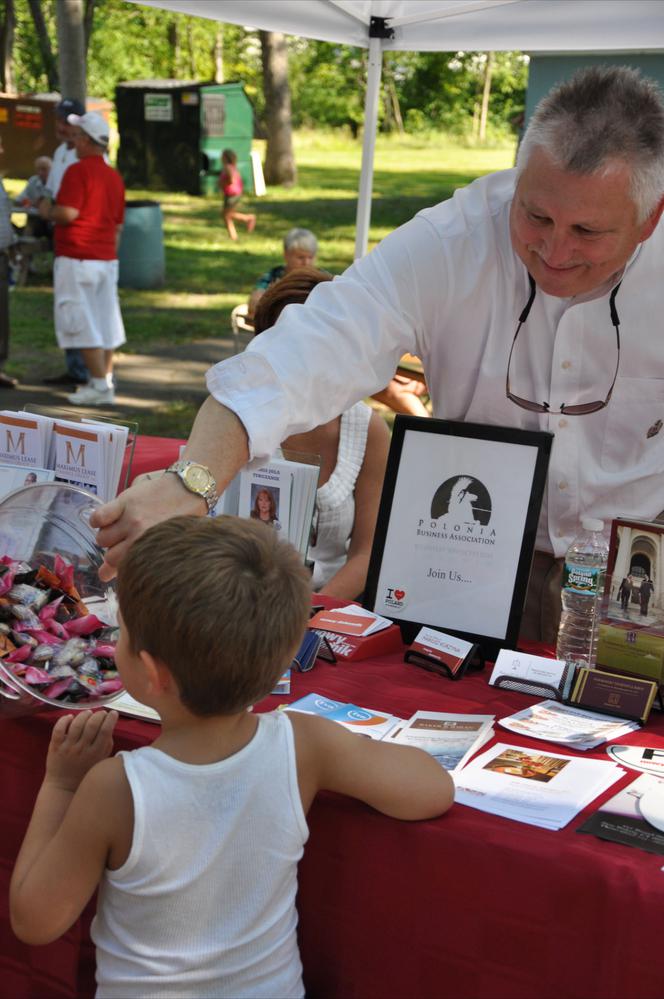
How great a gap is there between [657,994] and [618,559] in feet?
2.53

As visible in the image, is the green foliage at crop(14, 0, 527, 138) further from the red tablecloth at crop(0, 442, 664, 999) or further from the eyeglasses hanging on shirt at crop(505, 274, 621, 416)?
the red tablecloth at crop(0, 442, 664, 999)

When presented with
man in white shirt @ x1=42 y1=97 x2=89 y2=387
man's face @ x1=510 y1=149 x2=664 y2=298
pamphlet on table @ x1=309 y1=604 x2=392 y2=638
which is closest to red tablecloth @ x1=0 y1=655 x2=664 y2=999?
pamphlet on table @ x1=309 y1=604 x2=392 y2=638

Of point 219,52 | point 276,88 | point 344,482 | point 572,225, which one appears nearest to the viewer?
point 572,225

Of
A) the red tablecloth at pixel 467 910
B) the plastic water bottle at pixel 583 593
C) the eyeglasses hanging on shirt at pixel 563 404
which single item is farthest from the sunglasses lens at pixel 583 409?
the red tablecloth at pixel 467 910

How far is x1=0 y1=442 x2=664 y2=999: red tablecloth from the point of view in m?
1.41

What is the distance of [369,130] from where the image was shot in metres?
4.48

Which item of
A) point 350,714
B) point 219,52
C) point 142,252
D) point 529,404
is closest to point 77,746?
point 350,714

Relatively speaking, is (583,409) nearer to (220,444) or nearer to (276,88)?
(220,444)

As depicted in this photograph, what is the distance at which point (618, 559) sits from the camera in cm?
195

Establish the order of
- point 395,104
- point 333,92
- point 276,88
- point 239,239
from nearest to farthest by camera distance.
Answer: point 239,239
point 276,88
point 395,104
point 333,92

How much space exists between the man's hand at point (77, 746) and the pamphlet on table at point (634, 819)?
2.25 ft

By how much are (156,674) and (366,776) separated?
34 centimetres

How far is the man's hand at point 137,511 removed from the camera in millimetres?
1610

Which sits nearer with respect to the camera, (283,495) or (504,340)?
(504,340)
